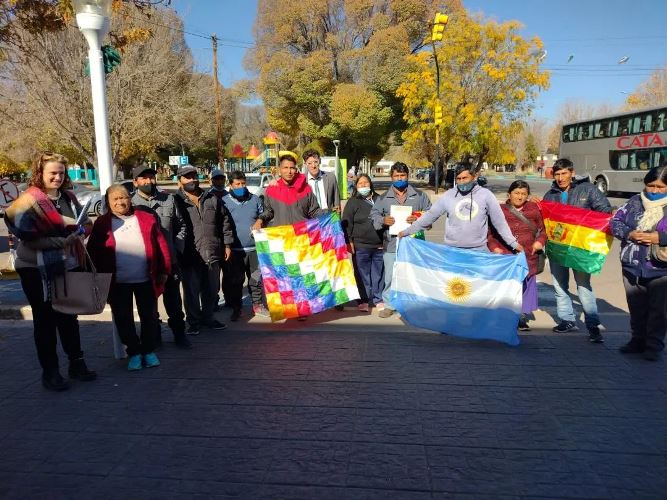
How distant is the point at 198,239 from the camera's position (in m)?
5.37

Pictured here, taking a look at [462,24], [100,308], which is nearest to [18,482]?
[100,308]

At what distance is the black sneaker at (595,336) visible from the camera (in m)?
4.99

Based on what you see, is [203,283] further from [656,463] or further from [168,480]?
[656,463]

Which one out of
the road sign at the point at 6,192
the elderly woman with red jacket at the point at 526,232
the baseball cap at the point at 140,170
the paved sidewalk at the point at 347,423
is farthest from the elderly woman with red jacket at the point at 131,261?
the road sign at the point at 6,192

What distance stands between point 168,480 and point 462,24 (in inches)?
1112

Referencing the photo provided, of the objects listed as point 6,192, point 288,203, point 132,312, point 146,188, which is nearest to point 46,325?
point 132,312

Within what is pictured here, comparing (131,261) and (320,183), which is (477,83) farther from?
(131,261)

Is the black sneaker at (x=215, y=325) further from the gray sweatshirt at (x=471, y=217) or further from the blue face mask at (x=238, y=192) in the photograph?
the gray sweatshirt at (x=471, y=217)

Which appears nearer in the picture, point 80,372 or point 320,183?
point 80,372

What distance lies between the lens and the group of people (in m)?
4.01

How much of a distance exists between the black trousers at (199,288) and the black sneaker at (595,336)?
13.5 ft

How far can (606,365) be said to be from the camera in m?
4.42

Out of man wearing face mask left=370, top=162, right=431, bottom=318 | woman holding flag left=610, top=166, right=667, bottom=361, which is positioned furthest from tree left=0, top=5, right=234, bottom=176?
woman holding flag left=610, top=166, right=667, bottom=361

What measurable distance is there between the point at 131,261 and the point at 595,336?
4.57 meters
